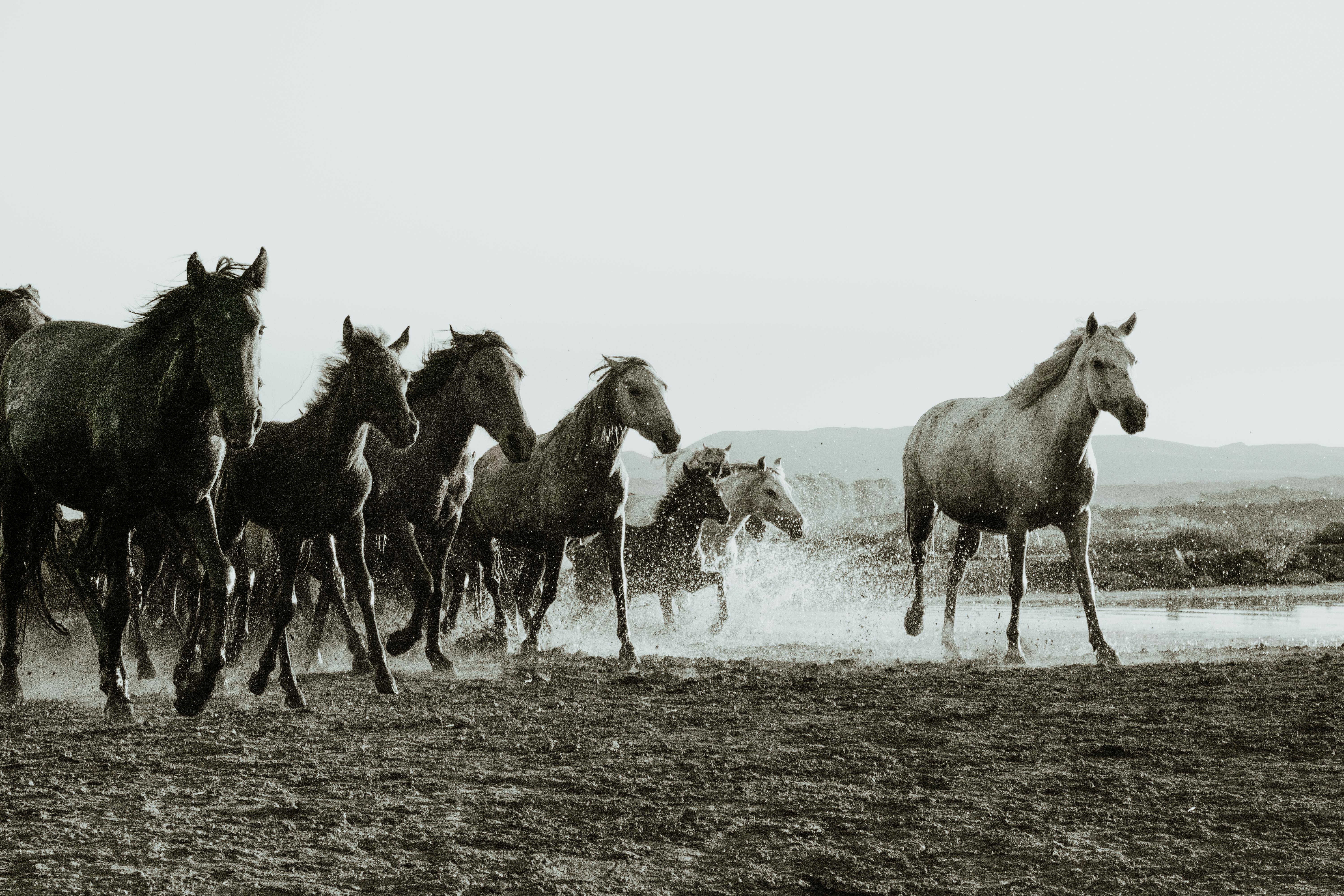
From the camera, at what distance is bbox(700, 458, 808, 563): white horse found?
14.6 meters

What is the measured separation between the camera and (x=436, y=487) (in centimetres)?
849

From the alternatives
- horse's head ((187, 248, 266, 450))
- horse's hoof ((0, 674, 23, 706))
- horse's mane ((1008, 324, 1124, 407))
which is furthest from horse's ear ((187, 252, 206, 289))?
horse's mane ((1008, 324, 1124, 407))

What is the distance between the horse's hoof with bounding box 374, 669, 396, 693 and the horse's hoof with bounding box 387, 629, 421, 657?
1.06 ft

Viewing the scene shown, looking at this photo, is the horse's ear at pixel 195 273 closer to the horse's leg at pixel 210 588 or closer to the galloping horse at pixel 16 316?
the horse's leg at pixel 210 588

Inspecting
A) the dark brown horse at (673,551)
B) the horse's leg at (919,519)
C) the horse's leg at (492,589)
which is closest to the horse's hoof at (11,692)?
the horse's leg at (492,589)

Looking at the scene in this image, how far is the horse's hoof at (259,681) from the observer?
7.08 metres

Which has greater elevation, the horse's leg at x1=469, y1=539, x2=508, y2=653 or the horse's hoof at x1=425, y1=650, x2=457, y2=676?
the horse's leg at x1=469, y1=539, x2=508, y2=653

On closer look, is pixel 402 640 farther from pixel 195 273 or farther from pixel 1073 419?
pixel 1073 419

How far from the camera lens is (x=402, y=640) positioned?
297 inches

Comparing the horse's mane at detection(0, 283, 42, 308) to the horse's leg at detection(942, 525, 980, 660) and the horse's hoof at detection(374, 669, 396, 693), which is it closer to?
the horse's hoof at detection(374, 669, 396, 693)

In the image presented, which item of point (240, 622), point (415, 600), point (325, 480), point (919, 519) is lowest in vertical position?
point (240, 622)

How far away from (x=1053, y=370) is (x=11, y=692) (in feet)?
24.2

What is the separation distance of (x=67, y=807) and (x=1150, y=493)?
92.1 metres

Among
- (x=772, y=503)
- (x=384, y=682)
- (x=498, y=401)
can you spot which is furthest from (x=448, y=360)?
(x=772, y=503)
